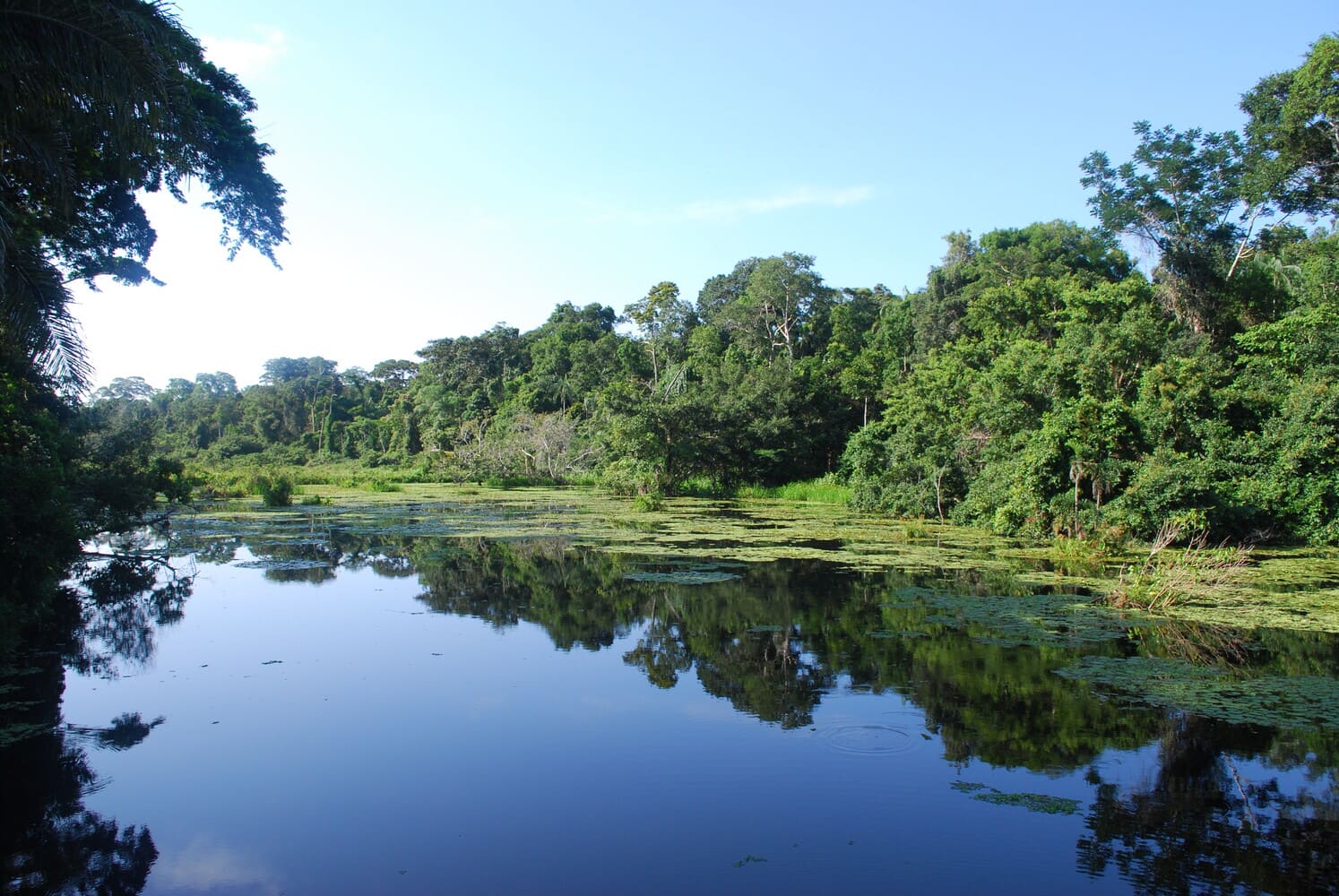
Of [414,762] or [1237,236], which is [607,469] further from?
[414,762]

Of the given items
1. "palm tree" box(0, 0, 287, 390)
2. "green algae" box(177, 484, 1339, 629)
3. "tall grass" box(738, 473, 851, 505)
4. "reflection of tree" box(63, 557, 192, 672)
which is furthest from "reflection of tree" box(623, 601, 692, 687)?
"tall grass" box(738, 473, 851, 505)

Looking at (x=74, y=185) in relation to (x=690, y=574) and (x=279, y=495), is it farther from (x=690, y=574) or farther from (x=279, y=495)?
(x=279, y=495)


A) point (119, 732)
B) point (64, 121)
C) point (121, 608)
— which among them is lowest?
point (121, 608)

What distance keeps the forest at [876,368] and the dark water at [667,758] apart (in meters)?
2.97

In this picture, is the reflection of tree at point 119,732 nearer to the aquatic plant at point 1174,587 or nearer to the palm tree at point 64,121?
the palm tree at point 64,121

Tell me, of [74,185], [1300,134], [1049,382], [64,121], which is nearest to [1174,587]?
[1049,382]

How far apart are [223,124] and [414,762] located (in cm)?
946

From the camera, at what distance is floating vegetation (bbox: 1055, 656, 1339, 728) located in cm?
551

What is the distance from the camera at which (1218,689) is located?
6.05 metres

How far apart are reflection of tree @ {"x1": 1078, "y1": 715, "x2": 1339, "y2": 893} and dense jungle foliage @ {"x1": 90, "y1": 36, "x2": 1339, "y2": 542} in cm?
952

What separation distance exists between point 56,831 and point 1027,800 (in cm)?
510

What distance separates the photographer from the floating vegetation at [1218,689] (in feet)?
18.1

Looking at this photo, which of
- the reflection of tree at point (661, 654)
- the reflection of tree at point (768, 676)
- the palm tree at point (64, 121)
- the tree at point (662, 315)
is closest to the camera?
the palm tree at point (64, 121)

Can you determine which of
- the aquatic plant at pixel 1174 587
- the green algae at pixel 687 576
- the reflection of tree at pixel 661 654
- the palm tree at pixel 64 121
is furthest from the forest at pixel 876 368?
the green algae at pixel 687 576
